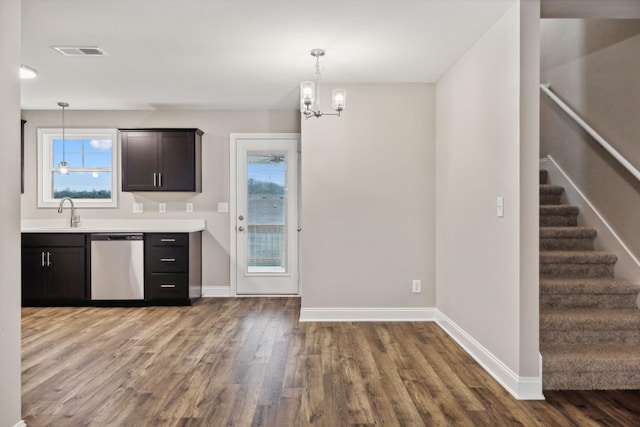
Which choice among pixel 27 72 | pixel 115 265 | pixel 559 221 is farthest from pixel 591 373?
pixel 27 72

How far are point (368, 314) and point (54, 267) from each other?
358cm

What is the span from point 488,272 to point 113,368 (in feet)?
9.00

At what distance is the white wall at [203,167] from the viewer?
586 centimetres

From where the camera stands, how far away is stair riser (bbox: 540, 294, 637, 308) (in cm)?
333

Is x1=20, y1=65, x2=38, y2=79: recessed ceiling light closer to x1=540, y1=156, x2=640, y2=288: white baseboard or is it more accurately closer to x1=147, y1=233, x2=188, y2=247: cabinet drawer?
x1=147, y1=233, x2=188, y2=247: cabinet drawer

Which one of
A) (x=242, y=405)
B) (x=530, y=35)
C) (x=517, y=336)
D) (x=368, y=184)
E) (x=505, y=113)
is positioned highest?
(x=530, y=35)

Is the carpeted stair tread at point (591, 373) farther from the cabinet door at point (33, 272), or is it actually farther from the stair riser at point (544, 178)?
the cabinet door at point (33, 272)

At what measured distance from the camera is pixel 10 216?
2129 millimetres

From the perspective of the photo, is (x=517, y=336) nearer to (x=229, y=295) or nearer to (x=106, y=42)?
(x=106, y=42)

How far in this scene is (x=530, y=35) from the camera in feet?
8.90

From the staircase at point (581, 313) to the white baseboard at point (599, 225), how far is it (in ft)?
0.21

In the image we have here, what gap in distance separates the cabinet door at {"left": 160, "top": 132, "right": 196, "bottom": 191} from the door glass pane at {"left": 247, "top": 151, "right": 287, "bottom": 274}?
73cm

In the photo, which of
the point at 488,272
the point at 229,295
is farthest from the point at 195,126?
the point at 488,272

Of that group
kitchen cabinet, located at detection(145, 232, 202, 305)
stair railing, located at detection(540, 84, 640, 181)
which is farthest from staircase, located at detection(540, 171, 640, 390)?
kitchen cabinet, located at detection(145, 232, 202, 305)
